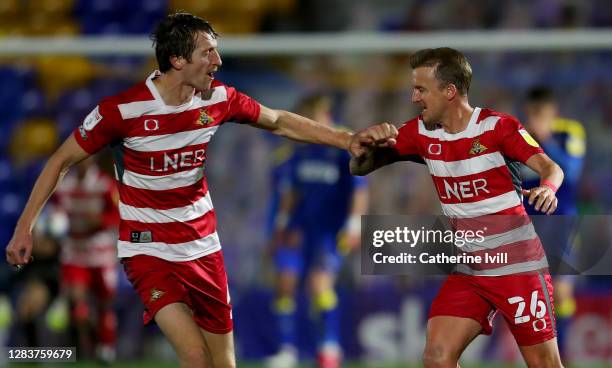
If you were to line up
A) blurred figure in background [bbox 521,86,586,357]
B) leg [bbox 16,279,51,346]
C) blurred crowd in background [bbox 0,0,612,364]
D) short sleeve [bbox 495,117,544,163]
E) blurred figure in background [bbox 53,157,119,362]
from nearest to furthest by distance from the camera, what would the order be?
short sleeve [bbox 495,117,544,163] < blurred figure in background [bbox 521,86,586,357] < blurred crowd in background [bbox 0,0,612,364] < leg [bbox 16,279,51,346] < blurred figure in background [bbox 53,157,119,362]

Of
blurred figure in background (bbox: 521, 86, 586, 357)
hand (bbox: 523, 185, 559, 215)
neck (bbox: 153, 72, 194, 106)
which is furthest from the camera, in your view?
blurred figure in background (bbox: 521, 86, 586, 357)

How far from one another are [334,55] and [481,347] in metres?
2.58

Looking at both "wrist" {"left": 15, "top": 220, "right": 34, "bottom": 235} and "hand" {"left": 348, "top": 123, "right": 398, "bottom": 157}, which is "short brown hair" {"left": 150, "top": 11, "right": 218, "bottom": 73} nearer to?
"hand" {"left": 348, "top": 123, "right": 398, "bottom": 157}

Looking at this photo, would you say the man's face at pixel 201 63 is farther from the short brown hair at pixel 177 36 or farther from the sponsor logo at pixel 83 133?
the sponsor logo at pixel 83 133

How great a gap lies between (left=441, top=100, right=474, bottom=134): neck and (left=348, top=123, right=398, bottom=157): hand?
0.26 m

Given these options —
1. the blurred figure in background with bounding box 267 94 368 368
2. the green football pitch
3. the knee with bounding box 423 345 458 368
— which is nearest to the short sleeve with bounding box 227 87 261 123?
the knee with bounding box 423 345 458 368

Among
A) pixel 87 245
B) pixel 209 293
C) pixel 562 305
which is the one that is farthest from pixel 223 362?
pixel 87 245

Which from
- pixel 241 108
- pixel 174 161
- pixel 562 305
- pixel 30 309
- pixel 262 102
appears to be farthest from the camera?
pixel 30 309

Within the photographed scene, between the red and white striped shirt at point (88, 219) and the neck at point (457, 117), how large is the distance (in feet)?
16.1

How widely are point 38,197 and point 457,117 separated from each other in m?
2.01

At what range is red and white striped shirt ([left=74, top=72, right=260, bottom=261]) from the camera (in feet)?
18.6

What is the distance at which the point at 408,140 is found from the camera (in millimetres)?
5703

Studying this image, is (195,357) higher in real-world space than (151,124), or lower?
lower

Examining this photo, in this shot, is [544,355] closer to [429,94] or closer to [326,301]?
[429,94]
